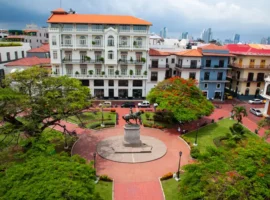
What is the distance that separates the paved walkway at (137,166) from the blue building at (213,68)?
751 inches

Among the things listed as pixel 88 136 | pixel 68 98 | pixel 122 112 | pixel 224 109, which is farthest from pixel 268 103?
pixel 68 98

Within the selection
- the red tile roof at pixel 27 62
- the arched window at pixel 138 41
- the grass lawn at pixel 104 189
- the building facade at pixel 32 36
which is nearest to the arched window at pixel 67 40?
the red tile roof at pixel 27 62

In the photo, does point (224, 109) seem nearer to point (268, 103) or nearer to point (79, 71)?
point (268, 103)

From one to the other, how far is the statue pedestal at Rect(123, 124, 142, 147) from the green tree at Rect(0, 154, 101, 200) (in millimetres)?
12306

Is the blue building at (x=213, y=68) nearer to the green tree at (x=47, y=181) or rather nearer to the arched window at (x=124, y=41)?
the arched window at (x=124, y=41)

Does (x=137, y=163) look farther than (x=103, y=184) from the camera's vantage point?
Yes

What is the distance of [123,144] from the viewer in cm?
2917

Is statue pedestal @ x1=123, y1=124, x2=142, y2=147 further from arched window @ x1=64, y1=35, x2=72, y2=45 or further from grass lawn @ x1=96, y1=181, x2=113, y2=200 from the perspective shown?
arched window @ x1=64, y1=35, x2=72, y2=45

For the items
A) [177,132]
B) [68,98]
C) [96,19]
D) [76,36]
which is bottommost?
[177,132]

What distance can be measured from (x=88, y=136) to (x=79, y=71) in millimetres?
23037

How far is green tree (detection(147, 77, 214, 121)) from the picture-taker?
33.7 meters

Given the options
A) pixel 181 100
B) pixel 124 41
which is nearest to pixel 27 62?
pixel 124 41

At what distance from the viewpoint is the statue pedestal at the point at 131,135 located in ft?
94.1

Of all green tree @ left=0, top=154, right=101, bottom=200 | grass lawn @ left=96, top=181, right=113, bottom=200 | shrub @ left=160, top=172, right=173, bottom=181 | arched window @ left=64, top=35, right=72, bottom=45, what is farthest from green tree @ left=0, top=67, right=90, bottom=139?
arched window @ left=64, top=35, right=72, bottom=45
